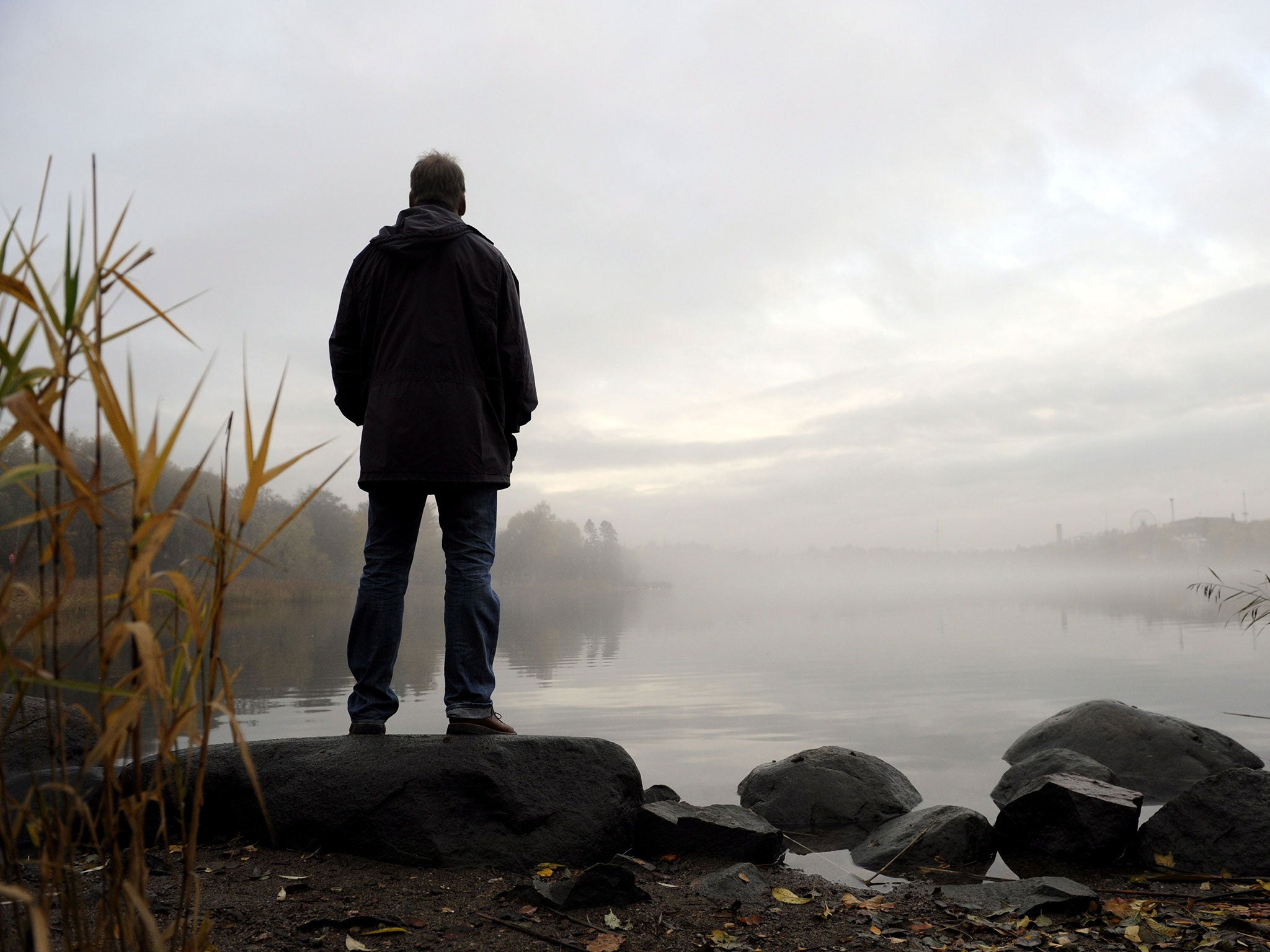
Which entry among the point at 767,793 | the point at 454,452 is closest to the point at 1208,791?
the point at 767,793

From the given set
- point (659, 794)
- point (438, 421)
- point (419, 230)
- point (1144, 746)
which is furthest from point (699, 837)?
point (1144, 746)

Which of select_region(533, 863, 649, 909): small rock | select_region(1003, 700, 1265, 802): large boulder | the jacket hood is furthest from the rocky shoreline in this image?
the jacket hood

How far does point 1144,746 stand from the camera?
20.0 ft

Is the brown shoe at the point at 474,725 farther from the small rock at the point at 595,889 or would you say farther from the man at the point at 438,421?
the small rock at the point at 595,889

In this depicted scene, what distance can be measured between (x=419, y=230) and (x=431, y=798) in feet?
7.64

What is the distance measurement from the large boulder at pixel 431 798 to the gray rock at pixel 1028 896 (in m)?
1.44

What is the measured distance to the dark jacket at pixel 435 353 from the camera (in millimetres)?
3574

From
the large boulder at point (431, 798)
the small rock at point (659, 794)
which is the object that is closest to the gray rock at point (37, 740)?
the large boulder at point (431, 798)

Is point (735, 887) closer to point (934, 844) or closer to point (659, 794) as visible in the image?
point (934, 844)

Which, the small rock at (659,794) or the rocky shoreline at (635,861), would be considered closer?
the rocky shoreline at (635,861)

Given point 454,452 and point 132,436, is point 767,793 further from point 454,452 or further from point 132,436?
point 132,436

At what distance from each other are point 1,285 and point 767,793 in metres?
4.87

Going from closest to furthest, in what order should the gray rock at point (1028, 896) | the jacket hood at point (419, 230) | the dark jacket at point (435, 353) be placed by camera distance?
the gray rock at point (1028, 896), the dark jacket at point (435, 353), the jacket hood at point (419, 230)

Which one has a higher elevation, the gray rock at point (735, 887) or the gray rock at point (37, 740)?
the gray rock at point (37, 740)
